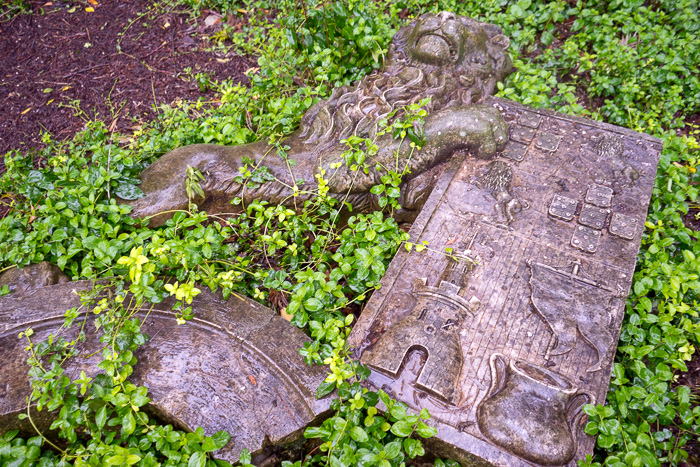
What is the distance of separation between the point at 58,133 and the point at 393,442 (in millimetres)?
4633

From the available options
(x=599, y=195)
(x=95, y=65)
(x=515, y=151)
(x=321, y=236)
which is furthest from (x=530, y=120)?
(x=95, y=65)

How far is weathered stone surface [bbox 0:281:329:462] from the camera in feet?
6.88

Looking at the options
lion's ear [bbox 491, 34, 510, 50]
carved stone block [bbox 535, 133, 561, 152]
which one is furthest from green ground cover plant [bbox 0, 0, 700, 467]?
carved stone block [bbox 535, 133, 561, 152]

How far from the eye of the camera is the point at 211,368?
2.25 meters

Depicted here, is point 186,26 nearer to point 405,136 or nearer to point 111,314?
point 405,136

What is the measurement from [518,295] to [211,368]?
1.78 meters

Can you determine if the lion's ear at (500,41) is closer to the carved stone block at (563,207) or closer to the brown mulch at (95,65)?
the carved stone block at (563,207)

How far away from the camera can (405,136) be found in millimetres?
3105

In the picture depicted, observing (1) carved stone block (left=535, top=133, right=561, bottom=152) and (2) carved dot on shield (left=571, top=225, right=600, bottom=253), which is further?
(1) carved stone block (left=535, top=133, right=561, bottom=152)

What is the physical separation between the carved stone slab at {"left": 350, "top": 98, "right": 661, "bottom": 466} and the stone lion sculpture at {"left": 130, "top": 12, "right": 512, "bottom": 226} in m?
0.23

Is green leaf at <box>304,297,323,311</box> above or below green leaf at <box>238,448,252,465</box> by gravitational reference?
above

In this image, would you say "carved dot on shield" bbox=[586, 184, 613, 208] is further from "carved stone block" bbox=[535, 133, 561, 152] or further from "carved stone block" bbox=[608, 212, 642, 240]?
"carved stone block" bbox=[535, 133, 561, 152]

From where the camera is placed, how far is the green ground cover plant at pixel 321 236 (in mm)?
2031

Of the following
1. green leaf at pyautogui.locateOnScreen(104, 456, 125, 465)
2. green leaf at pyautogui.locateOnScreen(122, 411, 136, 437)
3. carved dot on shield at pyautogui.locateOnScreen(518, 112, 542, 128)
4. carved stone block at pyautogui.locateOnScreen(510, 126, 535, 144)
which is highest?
carved dot on shield at pyautogui.locateOnScreen(518, 112, 542, 128)
